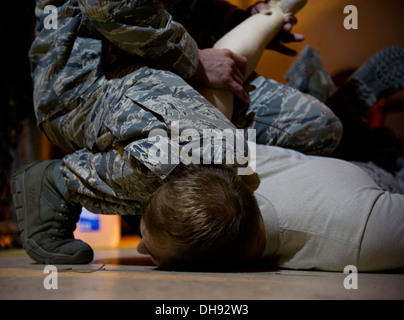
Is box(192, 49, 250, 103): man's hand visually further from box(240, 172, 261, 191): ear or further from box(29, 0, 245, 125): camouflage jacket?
box(240, 172, 261, 191): ear

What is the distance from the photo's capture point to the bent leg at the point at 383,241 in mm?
920

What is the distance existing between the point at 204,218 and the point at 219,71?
50 centimetres

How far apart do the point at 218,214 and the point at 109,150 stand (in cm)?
36

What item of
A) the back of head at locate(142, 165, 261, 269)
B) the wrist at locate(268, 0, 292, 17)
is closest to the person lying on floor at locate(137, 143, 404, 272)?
the back of head at locate(142, 165, 261, 269)

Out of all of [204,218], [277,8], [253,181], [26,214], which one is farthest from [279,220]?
[277,8]

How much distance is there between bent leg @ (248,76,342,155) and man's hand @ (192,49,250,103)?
17cm

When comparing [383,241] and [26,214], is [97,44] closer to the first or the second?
[26,214]

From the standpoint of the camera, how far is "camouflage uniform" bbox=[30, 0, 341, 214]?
99 centimetres

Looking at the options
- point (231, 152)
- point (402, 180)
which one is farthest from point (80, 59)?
point (402, 180)

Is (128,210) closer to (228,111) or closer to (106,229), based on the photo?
(228,111)

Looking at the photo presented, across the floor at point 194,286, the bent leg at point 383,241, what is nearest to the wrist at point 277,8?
the bent leg at point 383,241

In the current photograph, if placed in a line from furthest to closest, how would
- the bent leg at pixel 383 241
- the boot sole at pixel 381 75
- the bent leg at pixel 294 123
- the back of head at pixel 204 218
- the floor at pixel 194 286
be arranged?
the boot sole at pixel 381 75
the bent leg at pixel 294 123
the bent leg at pixel 383 241
the back of head at pixel 204 218
the floor at pixel 194 286

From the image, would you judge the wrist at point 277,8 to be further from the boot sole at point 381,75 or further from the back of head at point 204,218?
the back of head at point 204,218

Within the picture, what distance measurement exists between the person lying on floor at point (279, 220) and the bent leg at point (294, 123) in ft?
0.91
